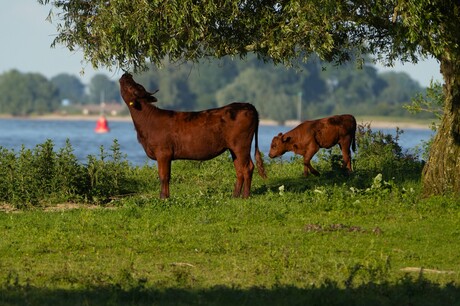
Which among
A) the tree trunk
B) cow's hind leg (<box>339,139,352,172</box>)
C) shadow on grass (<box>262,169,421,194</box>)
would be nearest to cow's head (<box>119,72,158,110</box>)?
shadow on grass (<box>262,169,421,194</box>)

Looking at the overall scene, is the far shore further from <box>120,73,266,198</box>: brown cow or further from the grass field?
the grass field

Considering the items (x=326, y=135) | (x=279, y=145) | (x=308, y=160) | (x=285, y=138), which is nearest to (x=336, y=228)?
(x=308, y=160)

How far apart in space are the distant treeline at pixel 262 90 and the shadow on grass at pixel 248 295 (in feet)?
418

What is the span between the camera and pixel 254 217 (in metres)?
16.8

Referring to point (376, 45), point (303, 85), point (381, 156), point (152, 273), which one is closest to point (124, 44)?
point (376, 45)

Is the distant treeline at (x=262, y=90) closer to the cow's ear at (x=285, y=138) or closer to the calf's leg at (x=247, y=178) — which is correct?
the cow's ear at (x=285, y=138)

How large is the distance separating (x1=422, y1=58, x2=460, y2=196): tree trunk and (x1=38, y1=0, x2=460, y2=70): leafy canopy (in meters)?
0.64

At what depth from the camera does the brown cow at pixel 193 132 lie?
1894cm

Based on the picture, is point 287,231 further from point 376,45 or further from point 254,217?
point 376,45

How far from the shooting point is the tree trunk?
61.1ft

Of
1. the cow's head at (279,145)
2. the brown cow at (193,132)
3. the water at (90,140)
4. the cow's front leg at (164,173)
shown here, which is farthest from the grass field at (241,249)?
the water at (90,140)

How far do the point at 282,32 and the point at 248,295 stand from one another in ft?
27.0

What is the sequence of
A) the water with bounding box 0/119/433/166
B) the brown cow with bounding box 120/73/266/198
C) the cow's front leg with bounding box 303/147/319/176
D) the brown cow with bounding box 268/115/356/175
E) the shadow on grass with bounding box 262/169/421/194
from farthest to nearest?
the water with bounding box 0/119/433/166
the brown cow with bounding box 268/115/356/175
the cow's front leg with bounding box 303/147/319/176
the shadow on grass with bounding box 262/169/421/194
the brown cow with bounding box 120/73/266/198

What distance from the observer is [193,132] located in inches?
749
